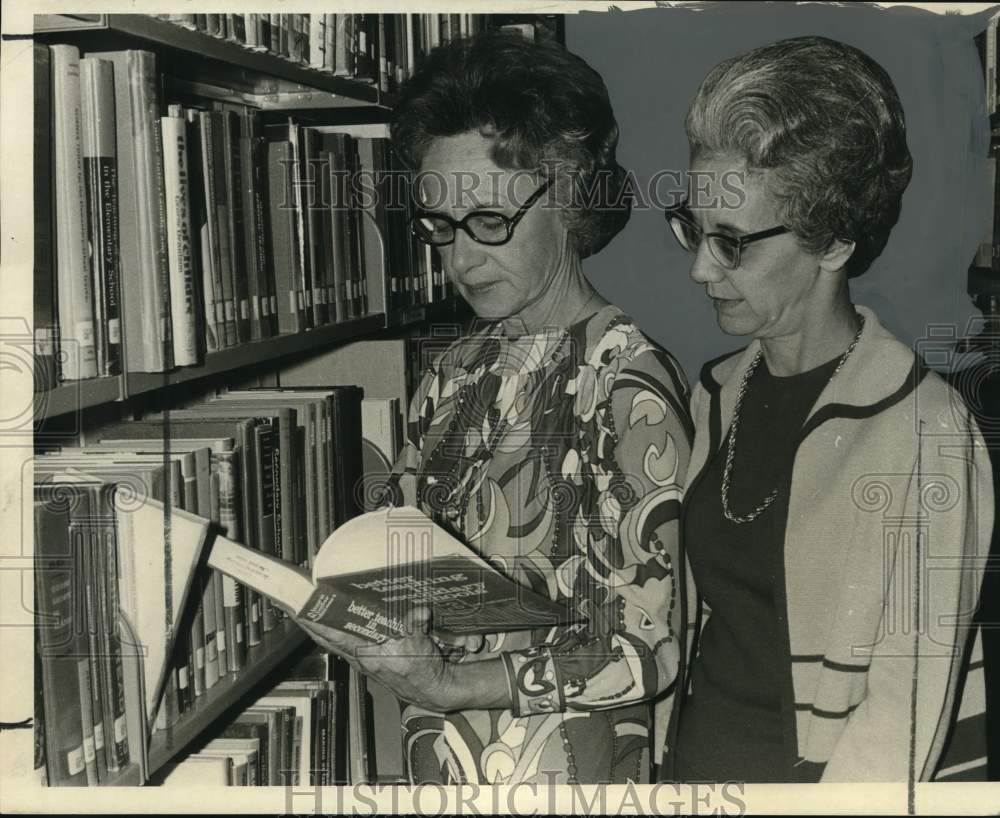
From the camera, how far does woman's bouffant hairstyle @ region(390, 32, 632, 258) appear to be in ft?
4.56

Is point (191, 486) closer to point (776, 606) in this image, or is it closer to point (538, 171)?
point (538, 171)

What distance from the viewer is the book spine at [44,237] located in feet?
3.37

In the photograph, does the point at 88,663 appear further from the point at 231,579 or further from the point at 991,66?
the point at 991,66

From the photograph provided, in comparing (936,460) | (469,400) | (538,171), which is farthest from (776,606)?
(538,171)

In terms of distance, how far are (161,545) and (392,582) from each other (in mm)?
333

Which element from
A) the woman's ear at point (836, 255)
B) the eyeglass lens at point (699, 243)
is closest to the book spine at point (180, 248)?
the eyeglass lens at point (699, 243)

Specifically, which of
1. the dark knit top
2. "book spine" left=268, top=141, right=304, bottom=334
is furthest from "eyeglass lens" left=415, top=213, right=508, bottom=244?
the dark knit top

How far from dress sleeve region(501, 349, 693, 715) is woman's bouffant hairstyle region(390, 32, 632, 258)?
0.24 meters

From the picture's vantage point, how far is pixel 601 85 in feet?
4.71

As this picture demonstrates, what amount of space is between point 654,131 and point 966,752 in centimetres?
97

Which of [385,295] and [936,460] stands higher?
[385,295]

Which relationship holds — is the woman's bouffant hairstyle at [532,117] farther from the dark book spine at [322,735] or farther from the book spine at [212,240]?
the dark book spine at [322,735]

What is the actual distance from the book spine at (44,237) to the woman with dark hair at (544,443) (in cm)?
50

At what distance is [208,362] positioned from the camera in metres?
1.23
